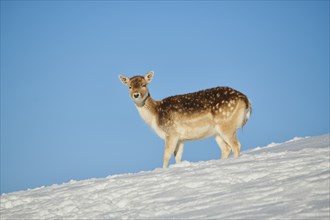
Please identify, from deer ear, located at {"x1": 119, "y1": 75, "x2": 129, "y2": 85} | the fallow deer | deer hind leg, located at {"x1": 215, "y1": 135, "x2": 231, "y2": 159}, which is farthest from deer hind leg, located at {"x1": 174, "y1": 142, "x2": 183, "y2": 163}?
deer ear, located at {"x1": 119, "y1": 75, "x2": 129, "y2": 85}

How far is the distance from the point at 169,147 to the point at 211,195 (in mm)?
5977

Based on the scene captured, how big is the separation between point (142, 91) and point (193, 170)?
4846mm

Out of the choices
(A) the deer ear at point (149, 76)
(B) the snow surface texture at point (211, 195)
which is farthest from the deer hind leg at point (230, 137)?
(A) the deer ear at point (149, 76)

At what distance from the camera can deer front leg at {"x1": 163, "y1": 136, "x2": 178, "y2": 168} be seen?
13.0 m

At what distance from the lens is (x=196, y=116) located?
510 inches

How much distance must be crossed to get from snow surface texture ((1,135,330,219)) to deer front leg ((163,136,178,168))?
10.0 feet

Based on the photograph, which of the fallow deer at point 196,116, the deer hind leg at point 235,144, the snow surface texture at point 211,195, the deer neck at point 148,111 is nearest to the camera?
the snow surface texture at point 211,195

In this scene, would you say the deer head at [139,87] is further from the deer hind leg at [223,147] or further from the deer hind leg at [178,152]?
the deer hind leg at [223,147]

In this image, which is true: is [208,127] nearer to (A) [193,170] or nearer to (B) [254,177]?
(A) [193,170]

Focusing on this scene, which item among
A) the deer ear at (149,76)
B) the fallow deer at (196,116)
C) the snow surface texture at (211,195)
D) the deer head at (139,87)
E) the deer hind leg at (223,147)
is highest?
the deer ear at (149,76)

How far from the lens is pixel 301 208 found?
220 inches

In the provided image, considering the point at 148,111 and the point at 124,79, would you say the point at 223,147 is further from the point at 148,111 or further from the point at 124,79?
the point at 124,79

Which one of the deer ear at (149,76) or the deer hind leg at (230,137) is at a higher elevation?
the deer ear at (149,76)

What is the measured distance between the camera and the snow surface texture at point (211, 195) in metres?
5.97
